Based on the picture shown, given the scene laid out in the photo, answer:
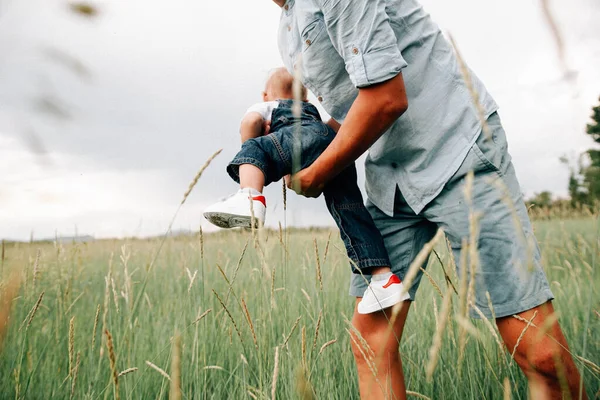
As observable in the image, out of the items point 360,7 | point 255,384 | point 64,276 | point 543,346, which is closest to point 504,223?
point 543,346

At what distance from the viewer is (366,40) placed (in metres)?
1.24

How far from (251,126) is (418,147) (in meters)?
0.95

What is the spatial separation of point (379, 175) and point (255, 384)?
0.98 metres

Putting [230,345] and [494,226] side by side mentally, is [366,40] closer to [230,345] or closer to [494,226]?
[494,226]

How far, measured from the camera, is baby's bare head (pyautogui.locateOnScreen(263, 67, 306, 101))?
8.43ft

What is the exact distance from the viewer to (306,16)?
145 cm

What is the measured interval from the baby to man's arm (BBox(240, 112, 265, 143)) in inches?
7.7

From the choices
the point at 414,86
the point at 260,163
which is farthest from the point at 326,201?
the point at 414,86

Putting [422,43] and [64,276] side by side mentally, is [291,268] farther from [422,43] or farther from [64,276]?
[422,43]

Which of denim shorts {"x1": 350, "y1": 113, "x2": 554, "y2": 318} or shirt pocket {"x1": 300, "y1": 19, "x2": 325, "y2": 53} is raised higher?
shirt pocket {"x1": 300, "y1": 19, "x2": 325, "y2": 53}

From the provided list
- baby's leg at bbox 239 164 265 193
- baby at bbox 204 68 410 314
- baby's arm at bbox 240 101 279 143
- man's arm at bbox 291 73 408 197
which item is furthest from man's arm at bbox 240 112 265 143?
man's arm at bbox 291 73 408 197

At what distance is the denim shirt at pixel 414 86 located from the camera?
139 cm

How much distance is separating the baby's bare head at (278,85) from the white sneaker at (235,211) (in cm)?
118

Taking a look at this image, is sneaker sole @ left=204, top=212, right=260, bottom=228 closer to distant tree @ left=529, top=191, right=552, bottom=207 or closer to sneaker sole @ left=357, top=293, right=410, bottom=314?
sneaker sole @ left=357, top=293, right=410, bottom=314
